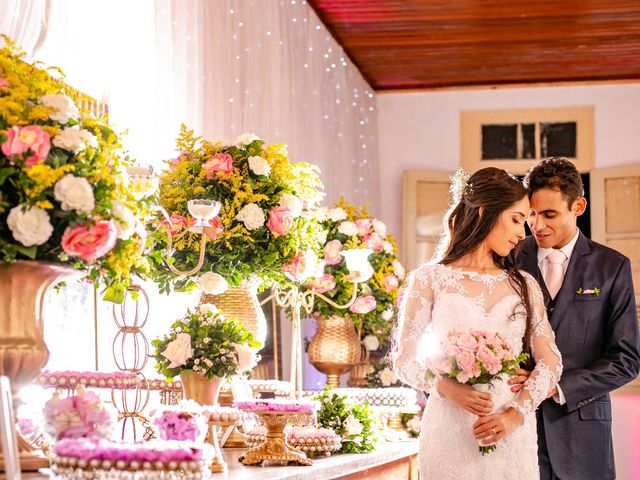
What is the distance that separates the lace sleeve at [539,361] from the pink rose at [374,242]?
275cm

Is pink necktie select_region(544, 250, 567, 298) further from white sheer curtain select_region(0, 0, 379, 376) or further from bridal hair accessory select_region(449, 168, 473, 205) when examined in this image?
white sheer curtain select_region(0, 0, 379, 376)

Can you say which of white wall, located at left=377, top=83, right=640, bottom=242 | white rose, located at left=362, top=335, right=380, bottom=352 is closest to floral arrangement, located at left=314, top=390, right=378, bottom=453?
white rose, located at left=362, top=335, right=380, bottom=352

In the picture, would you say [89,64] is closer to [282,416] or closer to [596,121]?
[282,416]

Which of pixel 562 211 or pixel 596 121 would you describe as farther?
pixel 596 121

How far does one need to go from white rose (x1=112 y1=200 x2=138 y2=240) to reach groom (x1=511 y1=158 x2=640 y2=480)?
1747 millimetres

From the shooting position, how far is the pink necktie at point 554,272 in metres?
4.15

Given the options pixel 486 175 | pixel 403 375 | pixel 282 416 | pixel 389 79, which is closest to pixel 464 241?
pixel 486 175

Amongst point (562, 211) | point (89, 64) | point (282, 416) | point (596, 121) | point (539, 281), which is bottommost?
point (282, 416)

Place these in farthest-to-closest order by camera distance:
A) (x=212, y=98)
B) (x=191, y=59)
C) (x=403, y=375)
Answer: (x=212, y=98), (x=191, y=59), (x=403, y=375)

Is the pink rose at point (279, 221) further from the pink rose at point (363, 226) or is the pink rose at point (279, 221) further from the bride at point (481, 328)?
the pink rose at point (363, 226)

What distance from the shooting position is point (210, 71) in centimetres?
618

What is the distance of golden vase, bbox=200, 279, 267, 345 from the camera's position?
14.8 ft

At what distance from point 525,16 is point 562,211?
197 inches

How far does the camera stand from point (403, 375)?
3.73m
